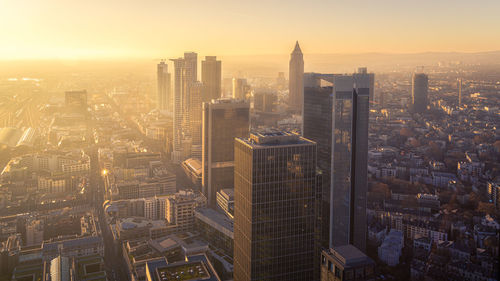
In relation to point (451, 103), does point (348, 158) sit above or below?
below

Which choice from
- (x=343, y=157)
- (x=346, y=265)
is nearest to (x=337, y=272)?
(x=346, y=265)

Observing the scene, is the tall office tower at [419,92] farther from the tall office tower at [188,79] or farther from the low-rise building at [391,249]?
the tall office tower at [188,79]

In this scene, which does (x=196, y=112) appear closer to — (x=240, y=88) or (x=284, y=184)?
(x=240, y=88)

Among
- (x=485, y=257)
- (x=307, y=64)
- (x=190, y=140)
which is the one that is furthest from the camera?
(x=190, y=140)

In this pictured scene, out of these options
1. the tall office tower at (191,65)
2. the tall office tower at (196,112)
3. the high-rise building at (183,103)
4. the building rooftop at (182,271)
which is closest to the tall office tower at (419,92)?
the building rooftop at (182,271)

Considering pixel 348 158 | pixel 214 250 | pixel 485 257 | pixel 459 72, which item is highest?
pixel 459 72

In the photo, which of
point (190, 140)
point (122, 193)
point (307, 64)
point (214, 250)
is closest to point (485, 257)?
point (214, 250)

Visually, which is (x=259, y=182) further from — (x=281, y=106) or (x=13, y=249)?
(x=281, y=106)
